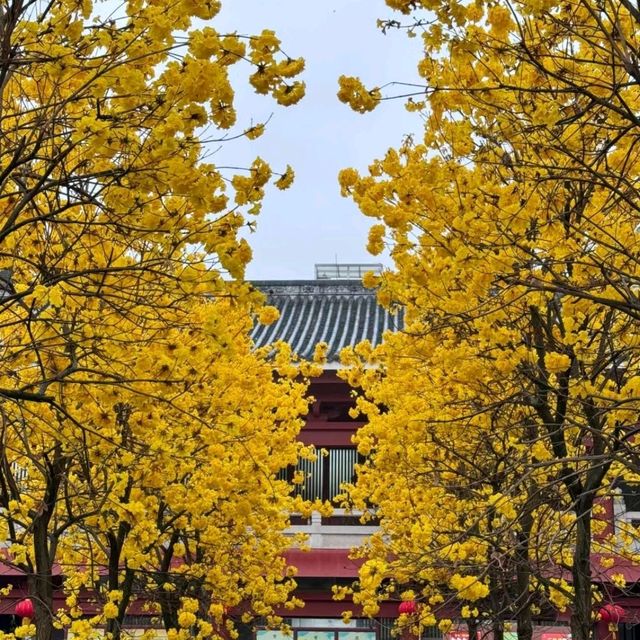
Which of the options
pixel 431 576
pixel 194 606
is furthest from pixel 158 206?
pixel 431 576

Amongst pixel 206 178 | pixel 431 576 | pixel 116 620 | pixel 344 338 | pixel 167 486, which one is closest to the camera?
pixel 206 178

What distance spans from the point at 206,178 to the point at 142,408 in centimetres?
179

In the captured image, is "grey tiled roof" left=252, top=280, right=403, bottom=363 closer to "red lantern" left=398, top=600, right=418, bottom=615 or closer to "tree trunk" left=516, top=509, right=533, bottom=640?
"red lantern" left=398, top=600, right=418, bottom=615

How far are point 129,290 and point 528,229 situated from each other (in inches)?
116

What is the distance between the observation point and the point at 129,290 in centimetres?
548

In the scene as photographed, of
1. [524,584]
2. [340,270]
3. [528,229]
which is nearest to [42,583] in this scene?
[524,584]

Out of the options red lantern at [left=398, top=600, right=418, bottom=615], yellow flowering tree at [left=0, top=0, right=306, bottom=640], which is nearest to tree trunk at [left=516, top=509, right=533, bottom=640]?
yellow flowering tree at [left=0, top=0, right=306, bottom=640]

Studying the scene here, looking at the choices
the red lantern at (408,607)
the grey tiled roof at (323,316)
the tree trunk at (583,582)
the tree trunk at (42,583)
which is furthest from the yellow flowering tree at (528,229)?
the grey tiled roof at (323,316)

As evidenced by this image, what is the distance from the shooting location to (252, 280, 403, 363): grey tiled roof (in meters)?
20.2

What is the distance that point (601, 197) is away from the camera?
5809 mm

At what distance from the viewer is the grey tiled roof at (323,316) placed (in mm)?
20250

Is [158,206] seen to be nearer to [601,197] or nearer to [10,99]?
[10,99]

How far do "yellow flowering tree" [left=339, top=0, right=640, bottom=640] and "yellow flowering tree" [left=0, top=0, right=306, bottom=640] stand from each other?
1066 mm

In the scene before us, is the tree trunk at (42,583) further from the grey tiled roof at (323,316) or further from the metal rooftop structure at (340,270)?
the metal rooftop structure at (340,270)
